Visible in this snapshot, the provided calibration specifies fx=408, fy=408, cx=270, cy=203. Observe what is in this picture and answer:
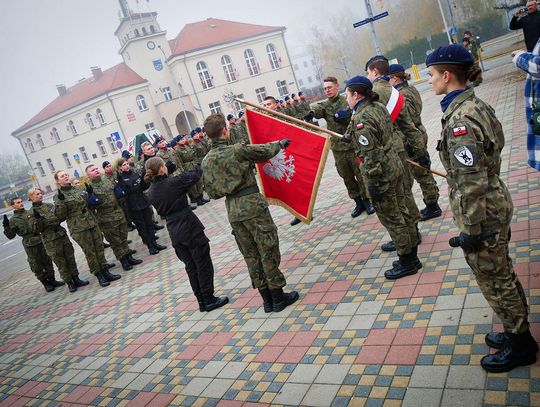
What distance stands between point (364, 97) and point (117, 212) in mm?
6458

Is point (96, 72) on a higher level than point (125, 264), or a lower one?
higher

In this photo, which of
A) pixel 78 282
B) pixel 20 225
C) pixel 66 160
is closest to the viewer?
pixel 20 225

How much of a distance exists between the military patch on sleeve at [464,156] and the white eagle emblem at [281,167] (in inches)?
113

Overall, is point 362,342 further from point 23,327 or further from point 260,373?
point 23,327

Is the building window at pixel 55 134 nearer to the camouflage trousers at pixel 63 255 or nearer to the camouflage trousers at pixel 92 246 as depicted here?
the camouflage trousers at pixel 63 255

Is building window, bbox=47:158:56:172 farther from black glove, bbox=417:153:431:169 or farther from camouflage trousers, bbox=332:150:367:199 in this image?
black glove, bbox=417:153:431:169

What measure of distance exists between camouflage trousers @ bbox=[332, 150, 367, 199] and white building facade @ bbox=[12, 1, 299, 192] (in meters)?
40.5

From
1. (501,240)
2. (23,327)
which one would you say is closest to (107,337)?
(23,327)

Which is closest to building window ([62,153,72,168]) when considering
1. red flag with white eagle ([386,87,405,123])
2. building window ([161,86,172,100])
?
building window ([161,86,172,100])

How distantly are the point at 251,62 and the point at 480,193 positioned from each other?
48.9 m

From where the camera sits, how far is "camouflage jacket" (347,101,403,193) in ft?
14.2

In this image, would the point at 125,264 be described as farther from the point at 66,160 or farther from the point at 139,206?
the point at 66,160

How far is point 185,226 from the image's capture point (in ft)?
17.3

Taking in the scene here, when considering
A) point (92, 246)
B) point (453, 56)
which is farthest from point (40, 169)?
point (453, 56)
